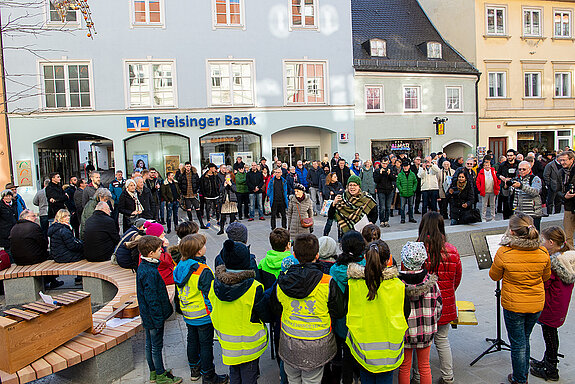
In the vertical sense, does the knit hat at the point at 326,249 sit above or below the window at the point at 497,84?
below

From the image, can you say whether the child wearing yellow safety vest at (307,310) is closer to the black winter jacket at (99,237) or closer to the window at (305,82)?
the black winter jacket at (99,237)

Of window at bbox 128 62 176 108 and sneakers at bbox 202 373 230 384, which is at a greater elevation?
window at bbox 128 62 176 108

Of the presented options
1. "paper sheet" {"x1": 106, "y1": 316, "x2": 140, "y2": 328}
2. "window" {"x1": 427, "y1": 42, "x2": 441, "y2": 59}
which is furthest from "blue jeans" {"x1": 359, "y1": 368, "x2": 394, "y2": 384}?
"window" {"x1": 427, "y1": 42, "x2": 441, "y2": 59}

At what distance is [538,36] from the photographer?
2573cm

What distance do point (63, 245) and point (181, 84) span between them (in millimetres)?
12634

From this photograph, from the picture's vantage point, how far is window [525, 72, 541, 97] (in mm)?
25734

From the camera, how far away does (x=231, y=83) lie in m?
19.6

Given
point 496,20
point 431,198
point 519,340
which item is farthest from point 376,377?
point 496,20

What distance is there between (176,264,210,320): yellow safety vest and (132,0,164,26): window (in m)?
16.9

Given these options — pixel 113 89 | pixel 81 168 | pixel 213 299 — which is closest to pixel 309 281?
pixel 213 299

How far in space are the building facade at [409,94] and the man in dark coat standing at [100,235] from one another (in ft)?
52.3

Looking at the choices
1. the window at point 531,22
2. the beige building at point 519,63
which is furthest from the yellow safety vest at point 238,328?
the window at point 531,22

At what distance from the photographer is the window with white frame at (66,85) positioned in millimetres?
17875

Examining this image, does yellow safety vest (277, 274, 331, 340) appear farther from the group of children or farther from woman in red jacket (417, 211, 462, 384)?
woman in red jacket (417, 211, 462, 384)
